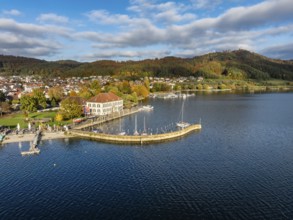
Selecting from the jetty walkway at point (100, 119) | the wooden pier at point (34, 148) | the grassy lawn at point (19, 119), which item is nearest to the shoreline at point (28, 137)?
the wooden pier at point (34, 148)

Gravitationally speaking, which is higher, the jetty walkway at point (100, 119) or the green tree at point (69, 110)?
the green tree at point (69, 110)

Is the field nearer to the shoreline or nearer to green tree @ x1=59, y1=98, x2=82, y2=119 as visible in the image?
green tree @ x1=59, y1=98, x2=82, y2=119

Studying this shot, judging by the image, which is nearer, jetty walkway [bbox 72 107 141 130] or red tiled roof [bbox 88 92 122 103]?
jetty walkway [bbox 72 107 141 130]

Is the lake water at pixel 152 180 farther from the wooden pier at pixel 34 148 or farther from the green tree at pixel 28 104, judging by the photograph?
the green tree at pixel 28 104

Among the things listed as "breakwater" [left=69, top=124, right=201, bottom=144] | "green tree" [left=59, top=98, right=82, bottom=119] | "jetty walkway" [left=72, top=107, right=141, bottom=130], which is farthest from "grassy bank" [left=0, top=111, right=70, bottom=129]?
"breakwater" [left=69, top=124, right=201, bottom=144]

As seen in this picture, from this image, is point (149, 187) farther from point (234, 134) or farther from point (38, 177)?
point (234, 134)

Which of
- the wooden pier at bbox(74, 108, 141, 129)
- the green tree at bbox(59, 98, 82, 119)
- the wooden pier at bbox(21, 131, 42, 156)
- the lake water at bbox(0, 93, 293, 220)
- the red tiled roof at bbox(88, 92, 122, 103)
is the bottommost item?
the lake water at bbox(0, 93, 293, 220)

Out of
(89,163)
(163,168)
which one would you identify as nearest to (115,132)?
(89,163)

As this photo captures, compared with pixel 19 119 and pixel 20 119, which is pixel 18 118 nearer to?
pixel 19 119

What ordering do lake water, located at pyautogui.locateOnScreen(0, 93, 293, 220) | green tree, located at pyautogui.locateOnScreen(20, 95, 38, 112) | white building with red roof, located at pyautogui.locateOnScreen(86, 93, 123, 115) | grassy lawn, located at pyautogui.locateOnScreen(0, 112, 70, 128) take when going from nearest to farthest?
1. lake water, located at pyautogui.locateOnScreen(0, 93, 293, 220)
2. grassy lawn, located at pyautogui.locateOnScreen(0, 112, 70, 128)
3. white building with red roof, located at pyautogui.locateOnScreen(86, 93, 123, 115)
4. green tree, located at pyautogui.locateOnScreen(20, 95, 38, 112)
